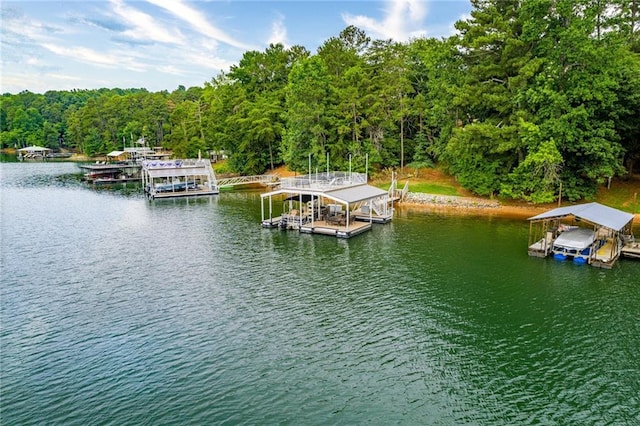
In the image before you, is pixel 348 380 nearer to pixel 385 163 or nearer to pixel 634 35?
pixel 385 163

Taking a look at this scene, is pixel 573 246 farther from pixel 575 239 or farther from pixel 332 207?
pixel 332 207

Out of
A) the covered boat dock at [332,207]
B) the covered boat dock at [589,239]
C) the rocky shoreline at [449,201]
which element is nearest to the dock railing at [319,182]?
the covered boat dock at [332,207]

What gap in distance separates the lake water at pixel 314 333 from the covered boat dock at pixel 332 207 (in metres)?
2.82

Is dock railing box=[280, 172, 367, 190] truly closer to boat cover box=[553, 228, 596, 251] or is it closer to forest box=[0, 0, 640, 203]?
forest box=[0, 0, 640, 203]

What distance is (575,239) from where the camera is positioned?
81.0ft

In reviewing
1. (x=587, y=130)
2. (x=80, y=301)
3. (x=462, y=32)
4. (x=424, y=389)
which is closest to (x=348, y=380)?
(x=424, y=389)

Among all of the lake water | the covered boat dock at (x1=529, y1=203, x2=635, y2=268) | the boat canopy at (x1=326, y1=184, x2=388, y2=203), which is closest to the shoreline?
the boat canopy at (x1=326, y1=184, x2=388, y2=203)

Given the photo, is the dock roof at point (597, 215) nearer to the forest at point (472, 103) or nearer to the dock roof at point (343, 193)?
the forest at point (472, 103)

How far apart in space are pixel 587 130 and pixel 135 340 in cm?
3595

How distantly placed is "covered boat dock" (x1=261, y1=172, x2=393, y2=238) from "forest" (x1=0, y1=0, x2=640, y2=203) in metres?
10.1

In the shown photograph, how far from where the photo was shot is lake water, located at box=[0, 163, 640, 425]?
38.7 ft

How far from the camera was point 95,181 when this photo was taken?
6256cm

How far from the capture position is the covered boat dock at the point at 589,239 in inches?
925

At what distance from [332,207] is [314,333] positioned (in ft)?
63.2
